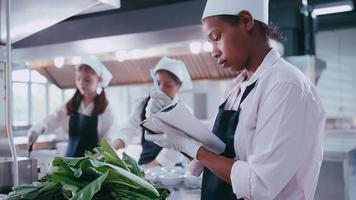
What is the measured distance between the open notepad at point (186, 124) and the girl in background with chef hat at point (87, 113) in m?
1.70

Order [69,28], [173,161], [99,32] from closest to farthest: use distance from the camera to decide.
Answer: [173,161], [99,32], [69,28]

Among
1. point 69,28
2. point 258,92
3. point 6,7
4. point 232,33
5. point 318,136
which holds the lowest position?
point 318,136

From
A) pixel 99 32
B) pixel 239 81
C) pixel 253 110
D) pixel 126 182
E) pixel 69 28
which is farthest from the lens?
pixel 69 28

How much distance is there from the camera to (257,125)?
1007 millimetres

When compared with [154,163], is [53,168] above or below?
above

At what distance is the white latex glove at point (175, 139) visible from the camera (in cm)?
109

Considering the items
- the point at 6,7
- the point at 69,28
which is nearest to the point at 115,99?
the point at 69,28

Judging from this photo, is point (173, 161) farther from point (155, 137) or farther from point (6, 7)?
point (6, 7)

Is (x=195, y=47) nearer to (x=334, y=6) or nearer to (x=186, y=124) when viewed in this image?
(x=186, y=124)

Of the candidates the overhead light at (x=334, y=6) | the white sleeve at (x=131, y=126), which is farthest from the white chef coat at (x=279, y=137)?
the overhead light at (x=334, y=6)

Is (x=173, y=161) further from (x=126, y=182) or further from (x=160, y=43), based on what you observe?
(x=126, y=182)

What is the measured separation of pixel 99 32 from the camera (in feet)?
8.29

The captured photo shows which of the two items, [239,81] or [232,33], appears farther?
[239,81]

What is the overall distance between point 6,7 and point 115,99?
25.3 feet
